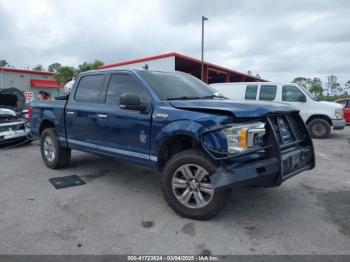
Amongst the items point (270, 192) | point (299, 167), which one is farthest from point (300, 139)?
point (270, 192)

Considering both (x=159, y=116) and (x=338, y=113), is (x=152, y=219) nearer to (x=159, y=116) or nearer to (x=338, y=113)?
(x=159, y=116)

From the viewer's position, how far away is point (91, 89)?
5.05 m

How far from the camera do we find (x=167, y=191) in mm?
3621

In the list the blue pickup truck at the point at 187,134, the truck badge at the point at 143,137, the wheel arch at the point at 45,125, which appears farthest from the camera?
the wheel arch at the point at 45,125

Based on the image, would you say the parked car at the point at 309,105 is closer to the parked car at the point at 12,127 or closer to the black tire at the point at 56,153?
the black tire at the point at 56,153

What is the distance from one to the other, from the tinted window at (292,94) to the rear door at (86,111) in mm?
7638

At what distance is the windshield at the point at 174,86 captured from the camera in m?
4.12

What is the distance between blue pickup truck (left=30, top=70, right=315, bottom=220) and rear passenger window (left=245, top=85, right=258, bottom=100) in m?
6.63

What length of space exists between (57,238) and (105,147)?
1773mm

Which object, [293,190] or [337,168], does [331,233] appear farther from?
[337,168]

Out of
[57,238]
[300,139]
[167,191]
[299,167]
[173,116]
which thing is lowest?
[57,238]

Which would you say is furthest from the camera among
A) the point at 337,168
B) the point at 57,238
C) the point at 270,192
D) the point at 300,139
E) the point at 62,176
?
the point at 337,168

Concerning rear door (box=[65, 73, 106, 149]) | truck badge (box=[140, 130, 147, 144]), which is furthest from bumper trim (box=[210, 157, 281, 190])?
rear door (box=[65, 73, 106, 149])

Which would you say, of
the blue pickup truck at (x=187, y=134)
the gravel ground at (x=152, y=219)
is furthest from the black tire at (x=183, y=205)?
the gravel ground at (x=152, y=219)
